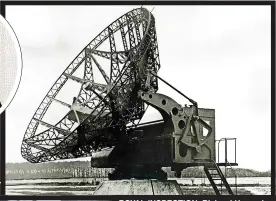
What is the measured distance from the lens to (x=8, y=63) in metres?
4.41

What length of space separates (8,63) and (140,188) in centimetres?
295

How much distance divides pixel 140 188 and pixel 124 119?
0.99m

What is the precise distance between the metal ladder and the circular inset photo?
3263mm

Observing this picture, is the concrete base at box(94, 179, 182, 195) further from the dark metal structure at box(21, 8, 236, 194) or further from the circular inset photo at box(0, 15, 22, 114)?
the circular inset photo at box(0, 15, 22, 114)

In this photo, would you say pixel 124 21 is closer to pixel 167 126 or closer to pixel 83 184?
pixel 167 126

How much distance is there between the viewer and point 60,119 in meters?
6.77

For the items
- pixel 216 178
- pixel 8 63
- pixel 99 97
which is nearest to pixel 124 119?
pixel 99 97

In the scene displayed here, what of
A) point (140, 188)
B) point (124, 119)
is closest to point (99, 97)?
point (124, 119)

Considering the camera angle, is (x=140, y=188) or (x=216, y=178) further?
(x=216, y=178)

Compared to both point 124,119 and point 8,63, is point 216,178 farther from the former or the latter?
point 8,63

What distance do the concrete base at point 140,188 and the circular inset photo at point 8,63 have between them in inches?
108

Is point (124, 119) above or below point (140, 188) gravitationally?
above

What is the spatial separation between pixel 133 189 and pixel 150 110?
1.10 meters

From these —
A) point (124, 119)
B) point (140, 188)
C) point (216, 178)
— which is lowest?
point (140, 188)
